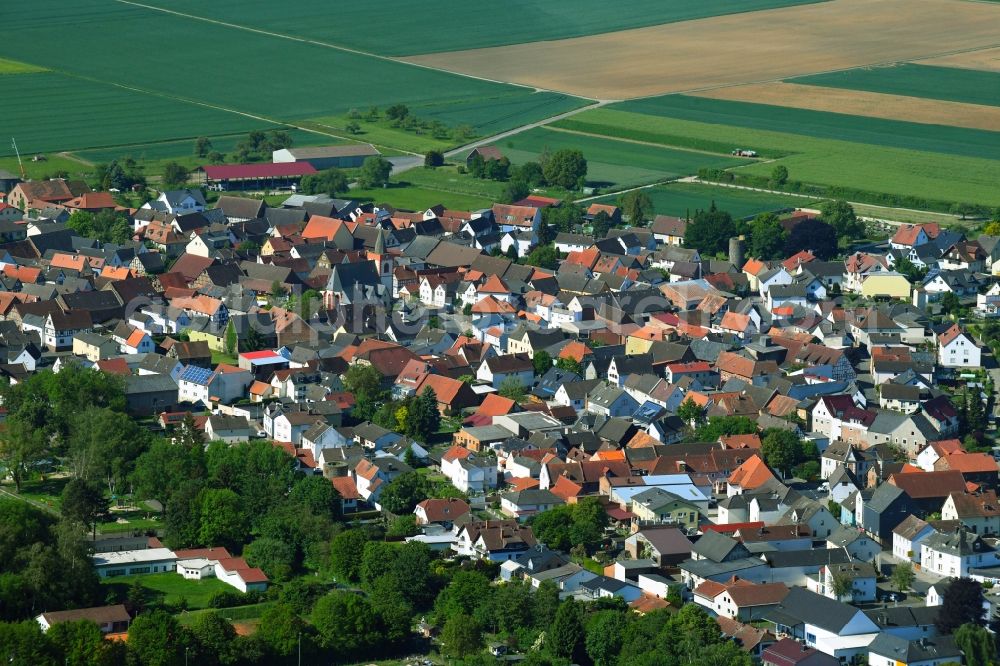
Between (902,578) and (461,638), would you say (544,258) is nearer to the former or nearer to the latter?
(902,578)

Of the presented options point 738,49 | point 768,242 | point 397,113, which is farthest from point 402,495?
point 738,49

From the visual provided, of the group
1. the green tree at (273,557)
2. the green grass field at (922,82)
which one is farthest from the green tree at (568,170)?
the green tree at (273,557)

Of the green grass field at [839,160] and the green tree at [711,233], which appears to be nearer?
the green tree at [711,233]

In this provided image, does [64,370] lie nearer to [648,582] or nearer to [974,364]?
[648,582]

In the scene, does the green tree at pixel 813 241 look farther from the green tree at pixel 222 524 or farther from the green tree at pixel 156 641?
the green tree at pixel 156 641

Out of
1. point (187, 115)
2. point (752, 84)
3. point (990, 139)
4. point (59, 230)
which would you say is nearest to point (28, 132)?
point (187, 115)

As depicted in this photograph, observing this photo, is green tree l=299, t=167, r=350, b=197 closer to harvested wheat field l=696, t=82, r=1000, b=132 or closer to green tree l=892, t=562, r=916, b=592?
harvested wheat field l=696, t=82, r=1000, b=132
